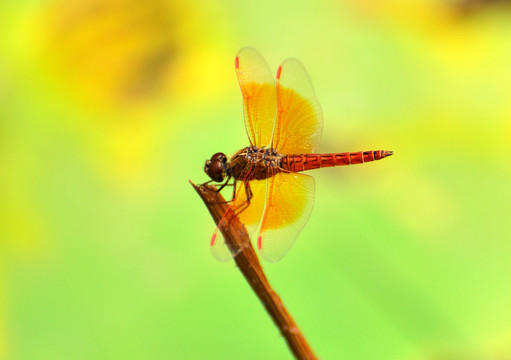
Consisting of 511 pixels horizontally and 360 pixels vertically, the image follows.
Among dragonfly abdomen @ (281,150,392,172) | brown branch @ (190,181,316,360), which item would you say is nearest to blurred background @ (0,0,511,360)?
dragonfly abdomen @ (281,150,392,172)

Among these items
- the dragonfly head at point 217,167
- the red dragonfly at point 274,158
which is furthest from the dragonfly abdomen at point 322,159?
the dragonfly head at point 217,167

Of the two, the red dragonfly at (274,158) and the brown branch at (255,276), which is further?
the red dragonfly at (274,158)

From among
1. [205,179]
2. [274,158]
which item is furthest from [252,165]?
[205,179]

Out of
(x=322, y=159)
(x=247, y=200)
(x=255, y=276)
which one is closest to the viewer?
(x=255, y=276)

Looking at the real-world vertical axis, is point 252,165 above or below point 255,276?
above

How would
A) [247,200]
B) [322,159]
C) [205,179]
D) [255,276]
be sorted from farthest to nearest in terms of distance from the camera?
[205,179] < [322,159] < [247,200] < [255,276]

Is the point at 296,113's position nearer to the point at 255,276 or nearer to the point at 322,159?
the point at 322,159

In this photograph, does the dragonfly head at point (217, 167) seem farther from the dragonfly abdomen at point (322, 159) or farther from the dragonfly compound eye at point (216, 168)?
the dragonfly abdomen at point (322, 159)
